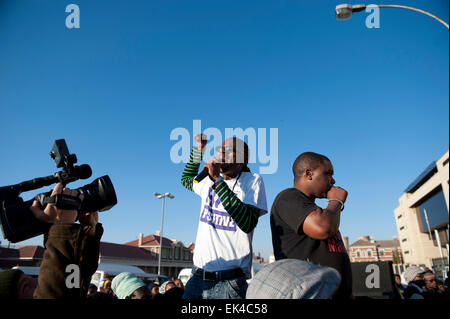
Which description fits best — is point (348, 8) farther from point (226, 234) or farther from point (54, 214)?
point (54, 214)

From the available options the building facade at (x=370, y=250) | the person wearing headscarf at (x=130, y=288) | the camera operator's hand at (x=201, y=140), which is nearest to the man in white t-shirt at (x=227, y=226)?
the camera operator's hand at (x=201, y=140)

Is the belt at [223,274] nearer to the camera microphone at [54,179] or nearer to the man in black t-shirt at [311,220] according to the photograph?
the man in black t-shirt at [311,220]

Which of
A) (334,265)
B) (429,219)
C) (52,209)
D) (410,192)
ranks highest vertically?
(410,192)

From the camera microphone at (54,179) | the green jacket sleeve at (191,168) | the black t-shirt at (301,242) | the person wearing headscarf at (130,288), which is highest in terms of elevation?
the green jacket sleeve at (191,168)

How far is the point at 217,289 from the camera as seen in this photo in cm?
214

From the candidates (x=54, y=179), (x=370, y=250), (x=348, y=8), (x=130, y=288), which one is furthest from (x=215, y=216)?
(x=370, y=250)

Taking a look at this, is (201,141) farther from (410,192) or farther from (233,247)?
(410,192)

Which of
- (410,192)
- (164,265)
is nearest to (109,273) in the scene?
(164,265)

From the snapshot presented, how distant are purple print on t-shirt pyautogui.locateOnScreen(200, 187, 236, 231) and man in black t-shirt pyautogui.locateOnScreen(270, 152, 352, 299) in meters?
0.39

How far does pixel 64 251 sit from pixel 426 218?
60.4 meters

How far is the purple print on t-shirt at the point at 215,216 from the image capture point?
2406 millimetres

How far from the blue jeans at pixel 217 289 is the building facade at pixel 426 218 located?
157 feet
